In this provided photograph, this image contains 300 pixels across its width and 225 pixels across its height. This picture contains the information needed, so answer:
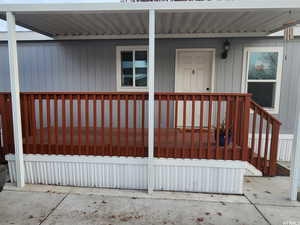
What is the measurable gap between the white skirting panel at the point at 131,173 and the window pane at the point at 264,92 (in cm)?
207

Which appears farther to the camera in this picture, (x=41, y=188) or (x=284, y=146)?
(x=284, y=146)

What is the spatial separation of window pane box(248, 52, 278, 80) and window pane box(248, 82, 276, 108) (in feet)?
0.42

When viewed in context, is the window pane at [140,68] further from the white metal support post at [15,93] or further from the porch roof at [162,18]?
the white metal support post at [15,93]

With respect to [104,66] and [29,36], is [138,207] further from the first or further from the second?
[29,36]

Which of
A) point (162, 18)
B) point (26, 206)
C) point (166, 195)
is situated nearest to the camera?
point (26, 206)

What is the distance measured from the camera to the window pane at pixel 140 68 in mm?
4391

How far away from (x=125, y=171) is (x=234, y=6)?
2.58m

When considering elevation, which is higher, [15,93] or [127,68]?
[127,68]

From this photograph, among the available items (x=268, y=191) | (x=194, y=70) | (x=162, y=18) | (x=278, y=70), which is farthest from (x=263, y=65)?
(x=268, y=191)

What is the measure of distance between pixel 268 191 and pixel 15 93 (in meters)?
3.88

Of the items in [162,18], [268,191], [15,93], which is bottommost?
[268,191]

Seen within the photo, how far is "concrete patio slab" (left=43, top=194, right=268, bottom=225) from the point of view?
7.16 feet

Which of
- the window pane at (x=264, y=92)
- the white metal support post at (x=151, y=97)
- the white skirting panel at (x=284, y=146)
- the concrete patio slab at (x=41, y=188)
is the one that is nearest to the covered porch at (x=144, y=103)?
the white metal support post at (x=151, y=97)

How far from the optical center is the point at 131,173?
2.87 meters
